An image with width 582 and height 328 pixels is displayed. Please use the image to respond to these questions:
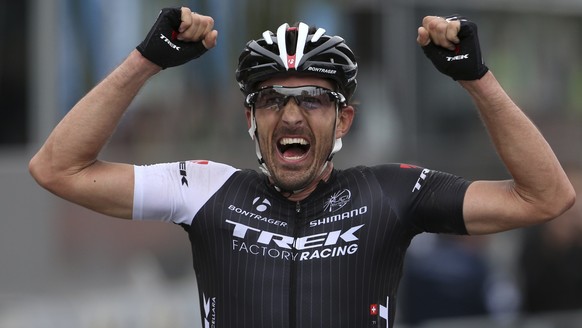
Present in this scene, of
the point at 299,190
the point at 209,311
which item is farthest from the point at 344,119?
the point at 209,311

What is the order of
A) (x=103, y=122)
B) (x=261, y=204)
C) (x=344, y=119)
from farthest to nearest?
Result: (x=344, y=119) → (x=261, y=204) → (x=103, y=122)

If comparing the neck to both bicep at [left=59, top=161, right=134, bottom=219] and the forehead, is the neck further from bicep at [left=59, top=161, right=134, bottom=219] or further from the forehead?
bicep at [left=59, top=161, right=134, bottom=219]

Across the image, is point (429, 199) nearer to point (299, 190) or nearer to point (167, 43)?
point (299, 190)

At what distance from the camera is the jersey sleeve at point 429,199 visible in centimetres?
482

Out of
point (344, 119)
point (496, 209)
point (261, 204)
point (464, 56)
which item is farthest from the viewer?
point (344, 119)

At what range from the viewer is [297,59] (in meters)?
4.85

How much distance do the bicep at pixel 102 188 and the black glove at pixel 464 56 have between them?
4.43 feet

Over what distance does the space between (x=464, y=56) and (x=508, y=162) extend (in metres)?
0.46

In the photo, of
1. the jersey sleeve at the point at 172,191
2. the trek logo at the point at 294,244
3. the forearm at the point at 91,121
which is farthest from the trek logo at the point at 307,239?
the forearm at the point at 91,121

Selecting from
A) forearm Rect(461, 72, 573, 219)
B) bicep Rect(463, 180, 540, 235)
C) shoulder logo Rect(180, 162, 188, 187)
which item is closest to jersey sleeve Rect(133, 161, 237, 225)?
shoulder logo Rect(180, 162, 188, 187)

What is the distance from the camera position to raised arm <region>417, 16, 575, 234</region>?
15.3ft

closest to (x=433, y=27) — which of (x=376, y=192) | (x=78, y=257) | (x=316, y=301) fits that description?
(x=376, y=192)

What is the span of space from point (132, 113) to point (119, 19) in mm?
954

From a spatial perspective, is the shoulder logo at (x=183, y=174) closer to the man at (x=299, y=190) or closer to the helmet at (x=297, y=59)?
the man at (x=299, y=190)
